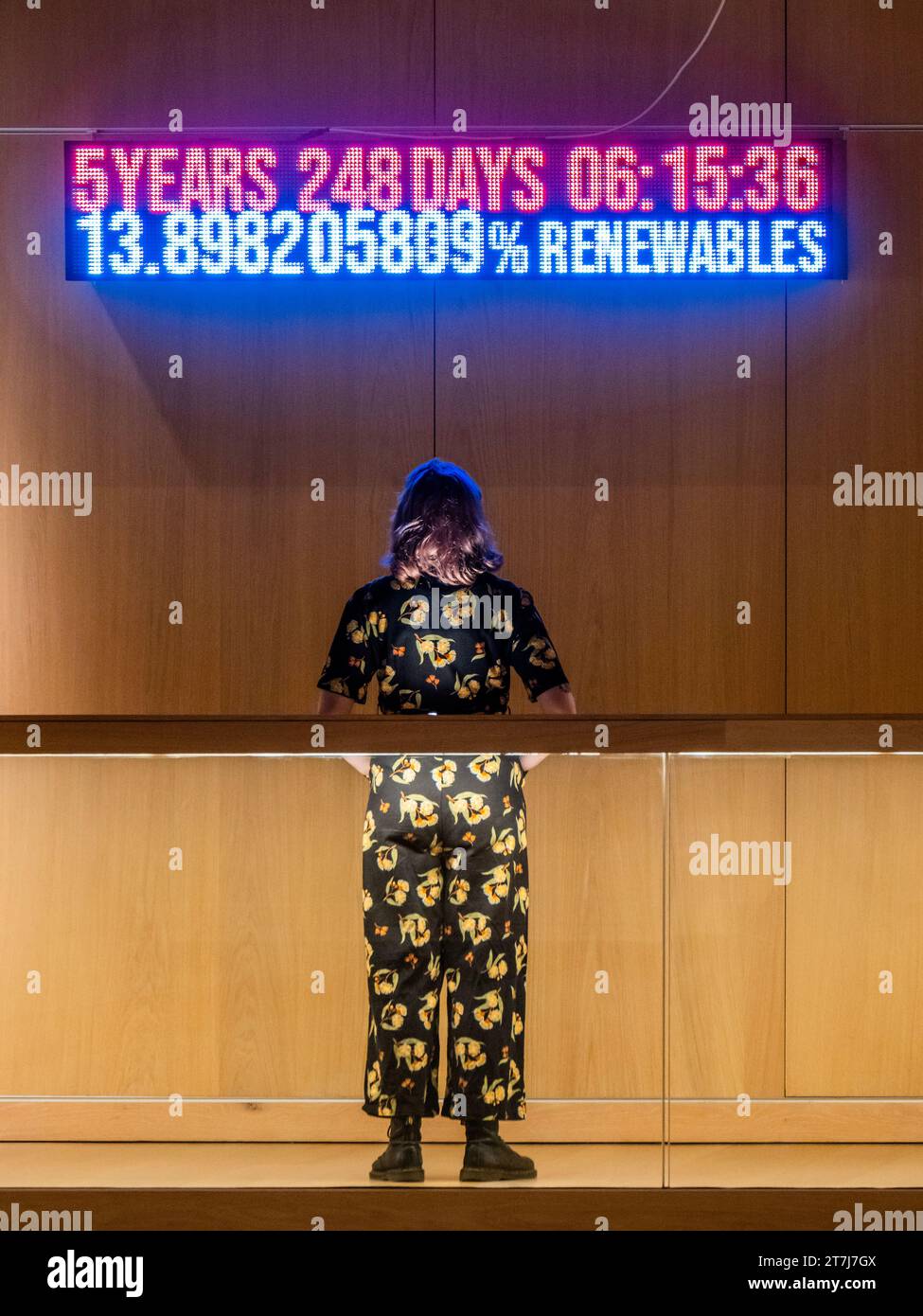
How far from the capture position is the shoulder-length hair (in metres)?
2.76

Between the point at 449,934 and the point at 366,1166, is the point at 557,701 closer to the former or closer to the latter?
the point at 449,934

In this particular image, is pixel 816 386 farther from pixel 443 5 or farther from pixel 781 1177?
pixel 781 1177

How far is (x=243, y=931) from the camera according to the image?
252 cm

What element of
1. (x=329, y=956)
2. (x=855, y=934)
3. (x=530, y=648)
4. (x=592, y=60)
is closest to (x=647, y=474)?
(x=592, y=60)

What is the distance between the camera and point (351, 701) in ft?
9.12

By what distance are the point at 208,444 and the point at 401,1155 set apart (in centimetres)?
215

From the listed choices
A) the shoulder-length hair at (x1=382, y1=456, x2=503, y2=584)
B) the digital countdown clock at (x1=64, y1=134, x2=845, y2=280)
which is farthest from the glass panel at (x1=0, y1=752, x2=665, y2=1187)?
the digital countdown clock at (x1=64, y1=134, x2=845, y2=280)

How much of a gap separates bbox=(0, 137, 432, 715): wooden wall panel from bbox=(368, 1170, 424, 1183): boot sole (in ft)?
5.36

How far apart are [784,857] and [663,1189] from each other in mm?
655

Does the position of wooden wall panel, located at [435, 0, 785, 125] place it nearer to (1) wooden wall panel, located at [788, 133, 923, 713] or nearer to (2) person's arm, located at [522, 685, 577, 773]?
(1) wooden wall panel, located at [788, 133, 923, 713]

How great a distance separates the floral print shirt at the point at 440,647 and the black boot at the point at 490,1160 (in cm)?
79

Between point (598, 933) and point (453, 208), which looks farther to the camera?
point (453, 208)

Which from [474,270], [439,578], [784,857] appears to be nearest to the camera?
[784,857]
